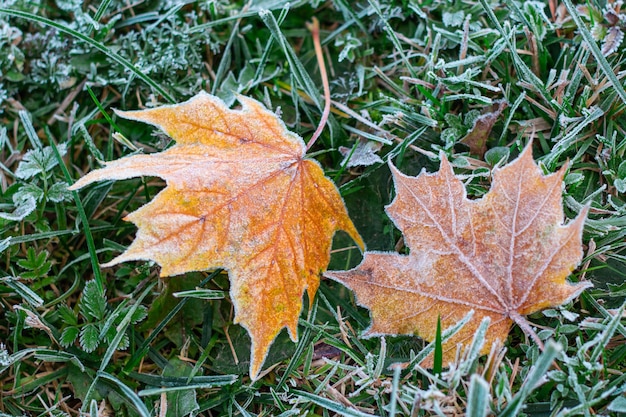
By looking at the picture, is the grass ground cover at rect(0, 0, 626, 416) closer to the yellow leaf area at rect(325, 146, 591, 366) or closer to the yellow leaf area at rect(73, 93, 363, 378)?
the yellow leaf area at rect(325, 146, 591, 366)

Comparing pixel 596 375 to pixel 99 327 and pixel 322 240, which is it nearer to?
pixel 322 240

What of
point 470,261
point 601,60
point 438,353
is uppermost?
point 601,60

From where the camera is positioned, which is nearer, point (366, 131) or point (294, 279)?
point (294, 279)

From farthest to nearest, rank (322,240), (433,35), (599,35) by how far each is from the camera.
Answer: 1. (433,35)
2. (599,35)
3. (322,240)

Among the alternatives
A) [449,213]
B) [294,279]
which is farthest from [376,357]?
[449,213]

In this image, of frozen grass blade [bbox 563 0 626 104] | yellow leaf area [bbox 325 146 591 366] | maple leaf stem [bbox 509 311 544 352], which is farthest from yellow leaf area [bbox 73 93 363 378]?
frozen grass blade [bbox 563 0 626 104]

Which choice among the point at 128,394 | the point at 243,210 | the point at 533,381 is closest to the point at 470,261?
the point at 533,381

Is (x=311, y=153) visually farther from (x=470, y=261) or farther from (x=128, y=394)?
(x=128, y=394)
